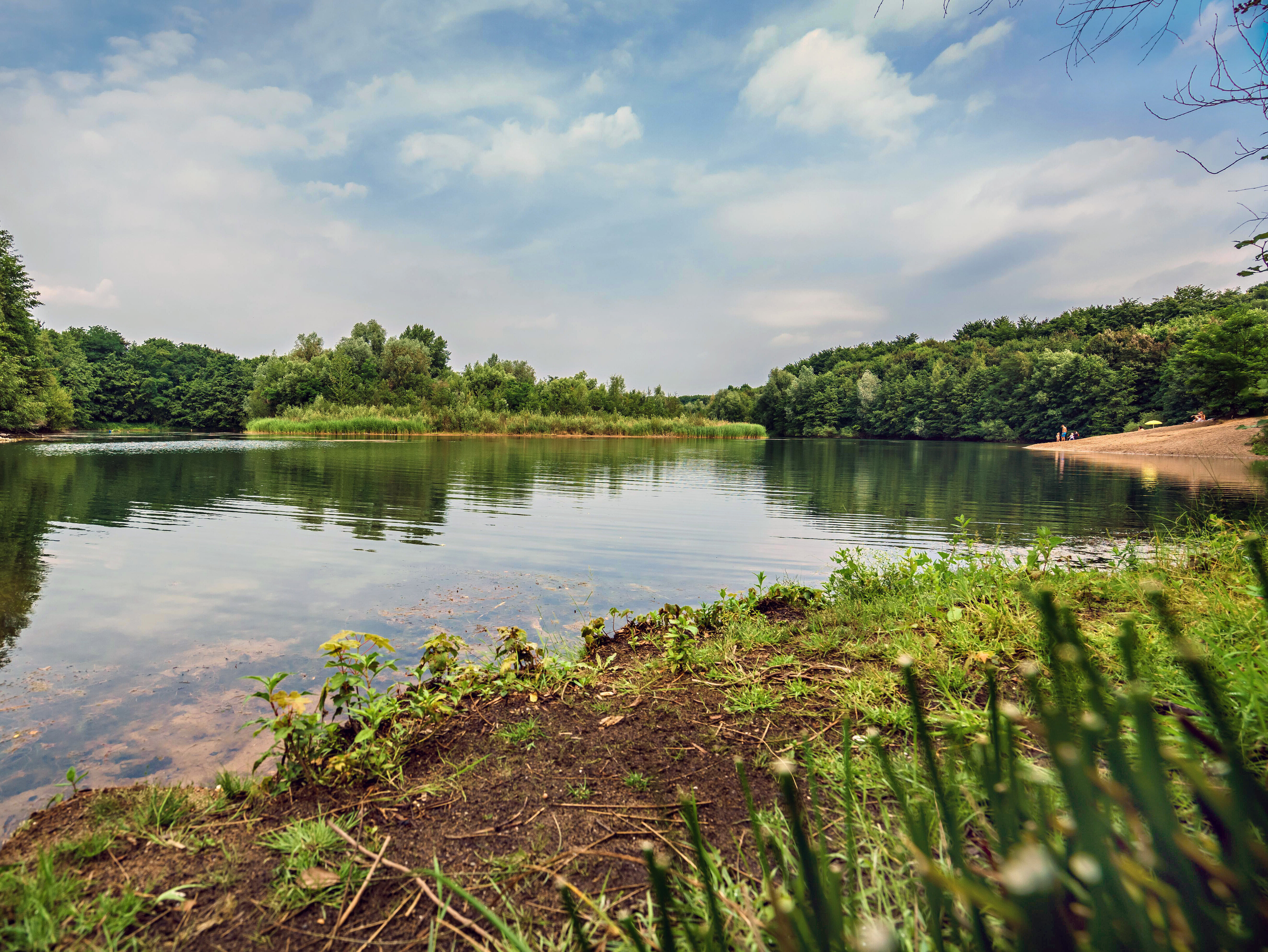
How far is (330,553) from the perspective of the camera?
7.79 metres

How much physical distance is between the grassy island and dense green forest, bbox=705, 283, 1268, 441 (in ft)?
54.4

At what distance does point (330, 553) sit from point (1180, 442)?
43.4 meters

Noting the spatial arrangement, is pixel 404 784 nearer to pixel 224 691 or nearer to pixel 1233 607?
pixel 224 691

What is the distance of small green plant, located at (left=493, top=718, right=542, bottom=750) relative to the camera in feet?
9.50

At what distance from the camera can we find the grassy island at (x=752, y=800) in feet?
1.84

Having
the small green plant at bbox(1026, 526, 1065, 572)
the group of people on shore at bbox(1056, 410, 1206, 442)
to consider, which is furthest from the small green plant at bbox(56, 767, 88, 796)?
the group of people on shore at bbox(1056, 410, 1206, 442)

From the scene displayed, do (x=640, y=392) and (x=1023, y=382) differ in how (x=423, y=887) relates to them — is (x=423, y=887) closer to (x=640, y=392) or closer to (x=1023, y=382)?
(x=640, y=392)

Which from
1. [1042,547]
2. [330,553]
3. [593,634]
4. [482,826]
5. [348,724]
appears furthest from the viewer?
[330,553]

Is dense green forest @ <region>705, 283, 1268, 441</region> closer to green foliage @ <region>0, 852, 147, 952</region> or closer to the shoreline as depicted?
the shoreline

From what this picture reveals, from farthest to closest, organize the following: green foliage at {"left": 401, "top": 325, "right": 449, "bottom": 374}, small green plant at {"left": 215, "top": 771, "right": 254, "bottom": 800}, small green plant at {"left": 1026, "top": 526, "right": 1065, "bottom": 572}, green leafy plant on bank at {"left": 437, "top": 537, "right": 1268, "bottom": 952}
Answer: green foliage at {"left": 401, "top": 325, "right": 449, "bottom": 374}, small green plant at {"left": 1026, "top": 526, "right": 1065, "bottom": 572}, small green plant at {"left": 215, "top": 771, "right": 254, "bottom": 800}, green leafy plant on bank at {"left": 437, "top": 537, "right": 1268, "bottom": 952}

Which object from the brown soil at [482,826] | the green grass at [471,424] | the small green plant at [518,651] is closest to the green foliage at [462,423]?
the green grass at [471,424]

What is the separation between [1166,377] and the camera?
47031 mm

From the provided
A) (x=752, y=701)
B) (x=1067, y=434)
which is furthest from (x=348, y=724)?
(x=1067, y=434)

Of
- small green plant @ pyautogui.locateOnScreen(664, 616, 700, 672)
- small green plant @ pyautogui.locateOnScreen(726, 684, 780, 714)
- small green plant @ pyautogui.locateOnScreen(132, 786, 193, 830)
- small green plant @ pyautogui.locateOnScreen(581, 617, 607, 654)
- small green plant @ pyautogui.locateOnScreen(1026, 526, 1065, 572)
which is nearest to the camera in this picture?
small green plant @ pyautogui.locateOnScreen(132, 786, 193, 830)
